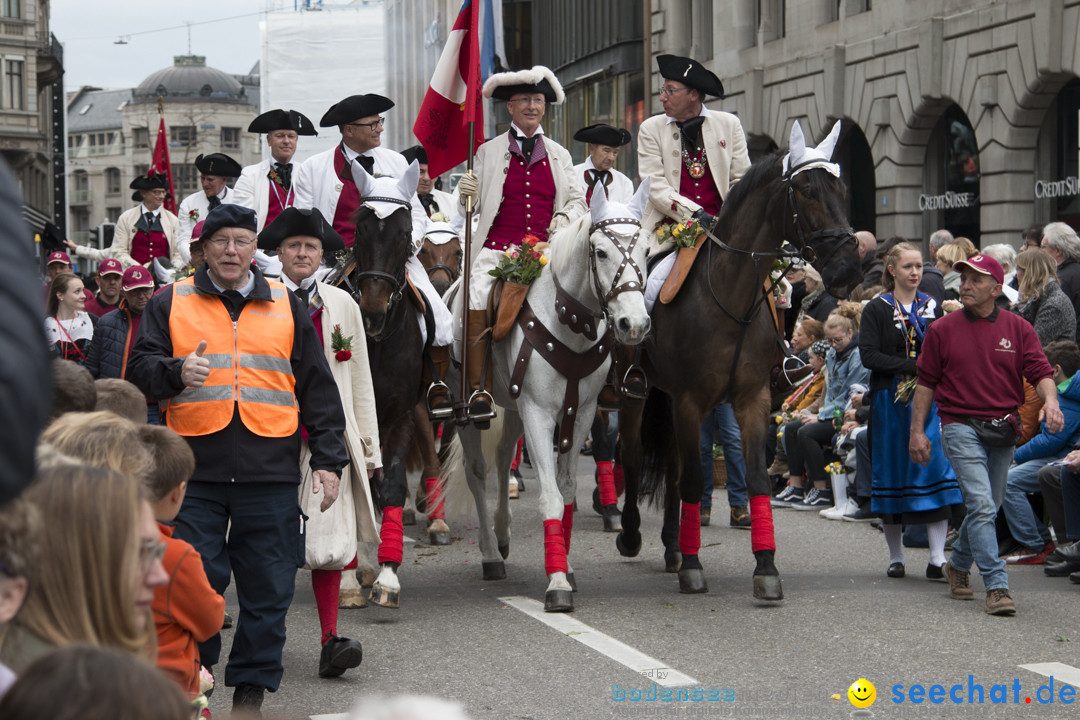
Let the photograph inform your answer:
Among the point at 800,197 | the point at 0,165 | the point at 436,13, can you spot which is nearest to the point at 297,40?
the point at 436,13

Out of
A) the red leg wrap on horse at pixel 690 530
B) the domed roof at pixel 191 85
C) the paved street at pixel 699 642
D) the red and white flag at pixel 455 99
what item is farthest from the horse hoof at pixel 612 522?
the domed roof at pixel 191 85

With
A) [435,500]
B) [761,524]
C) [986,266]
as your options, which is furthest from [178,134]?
[986,266]

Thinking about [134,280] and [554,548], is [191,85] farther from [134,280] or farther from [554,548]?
[554,548]

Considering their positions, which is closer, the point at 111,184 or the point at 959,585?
the point at 959,585

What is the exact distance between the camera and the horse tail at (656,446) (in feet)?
31.0

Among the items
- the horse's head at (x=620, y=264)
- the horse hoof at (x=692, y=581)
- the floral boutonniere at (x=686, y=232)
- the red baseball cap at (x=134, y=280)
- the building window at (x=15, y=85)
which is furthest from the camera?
the building window at (x=15, y=85)

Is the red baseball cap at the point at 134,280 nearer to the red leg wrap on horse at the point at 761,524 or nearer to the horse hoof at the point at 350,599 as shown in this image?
the horse hoof at the point at 350,599

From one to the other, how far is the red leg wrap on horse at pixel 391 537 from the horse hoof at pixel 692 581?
1749 millimetres

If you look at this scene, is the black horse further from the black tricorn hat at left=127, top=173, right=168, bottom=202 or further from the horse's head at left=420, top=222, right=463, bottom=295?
the black tricorn hat at left=127, top=173, right=168, bottom=202

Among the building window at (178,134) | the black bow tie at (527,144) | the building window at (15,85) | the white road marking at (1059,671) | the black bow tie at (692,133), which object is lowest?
the white road marking at (1059,671)

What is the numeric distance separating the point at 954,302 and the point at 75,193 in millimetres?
143284

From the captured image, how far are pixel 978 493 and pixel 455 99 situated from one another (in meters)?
4.50

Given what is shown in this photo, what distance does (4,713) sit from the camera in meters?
1.65

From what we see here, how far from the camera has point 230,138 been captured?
138m
